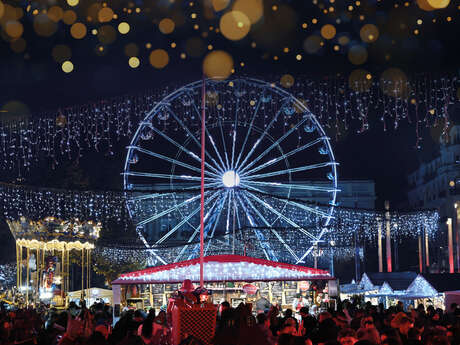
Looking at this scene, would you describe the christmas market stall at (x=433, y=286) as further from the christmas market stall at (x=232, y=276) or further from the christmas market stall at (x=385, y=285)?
the christmas market stall at (x=385, y=285)

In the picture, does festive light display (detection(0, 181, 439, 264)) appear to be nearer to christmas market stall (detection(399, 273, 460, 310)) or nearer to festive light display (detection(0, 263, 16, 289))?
festive light display (detection(0, 263, 16, 289))

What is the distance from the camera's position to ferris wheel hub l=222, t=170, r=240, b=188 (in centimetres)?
3634

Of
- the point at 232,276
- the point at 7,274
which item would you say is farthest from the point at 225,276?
the point at 7,274

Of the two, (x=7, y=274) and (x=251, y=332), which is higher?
(x=251, y=332)

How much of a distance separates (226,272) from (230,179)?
31.4 feet

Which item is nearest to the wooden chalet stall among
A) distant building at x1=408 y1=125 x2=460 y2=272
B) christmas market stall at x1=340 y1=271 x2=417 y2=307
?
christmas market stall at x1=340 y1=271 x2=417 y2=307

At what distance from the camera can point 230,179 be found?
3653cm

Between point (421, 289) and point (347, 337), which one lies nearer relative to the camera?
point (347, 337)

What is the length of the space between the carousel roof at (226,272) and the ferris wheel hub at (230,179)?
8.84 metres

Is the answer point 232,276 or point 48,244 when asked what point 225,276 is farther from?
point 48,244

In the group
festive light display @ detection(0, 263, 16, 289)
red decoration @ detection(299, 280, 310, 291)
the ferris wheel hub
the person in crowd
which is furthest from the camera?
festive light display @ detection(0, 263, 16, 289)

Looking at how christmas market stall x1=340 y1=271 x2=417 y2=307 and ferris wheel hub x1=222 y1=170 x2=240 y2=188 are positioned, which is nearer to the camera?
ferris wheel hub x1=222 y1=170 x2=240 y2=188

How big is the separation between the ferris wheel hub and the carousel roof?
8835 millimetres

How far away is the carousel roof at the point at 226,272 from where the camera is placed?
90.3ft
